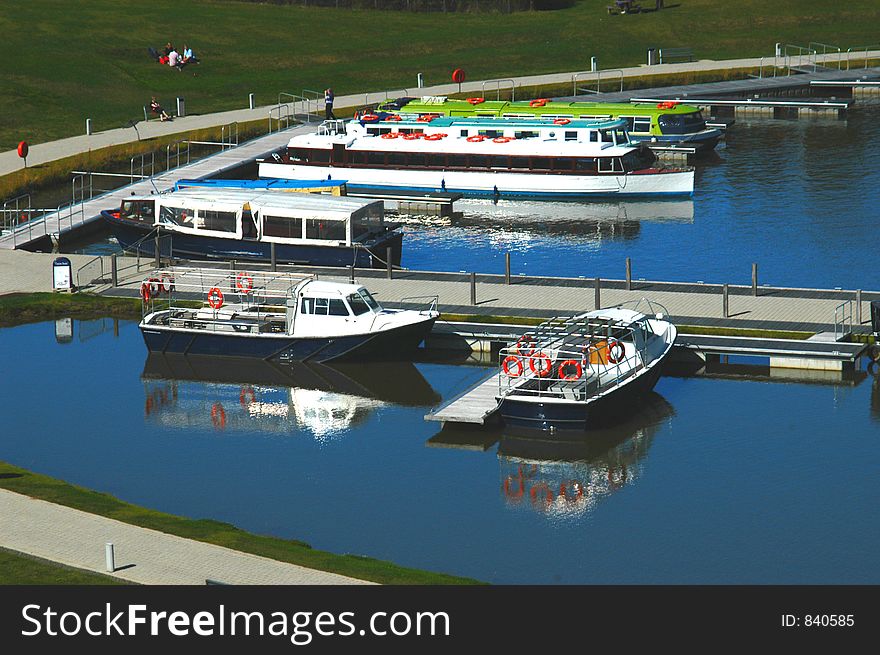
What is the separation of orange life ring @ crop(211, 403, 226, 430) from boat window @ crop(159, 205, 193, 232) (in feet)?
64.8

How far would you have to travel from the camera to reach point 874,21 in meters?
135

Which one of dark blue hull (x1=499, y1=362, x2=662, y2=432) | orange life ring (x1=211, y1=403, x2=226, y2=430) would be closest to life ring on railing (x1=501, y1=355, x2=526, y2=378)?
dark blue hull (x1=499, y1=362, x2=662, y2=432)

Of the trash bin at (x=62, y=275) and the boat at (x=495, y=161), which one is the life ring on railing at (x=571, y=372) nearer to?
the trash bin at (x=62, y=275)

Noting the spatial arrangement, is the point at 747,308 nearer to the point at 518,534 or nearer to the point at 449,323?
the point at 449,323

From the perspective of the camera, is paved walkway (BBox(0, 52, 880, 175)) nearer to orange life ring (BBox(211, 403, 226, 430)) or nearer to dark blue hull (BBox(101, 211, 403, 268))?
dark blue hull (BBox(101, 211, 403, 268))

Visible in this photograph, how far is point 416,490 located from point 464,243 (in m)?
33.3

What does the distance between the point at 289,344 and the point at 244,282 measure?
23.4ft

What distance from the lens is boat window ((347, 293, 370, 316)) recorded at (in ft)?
178

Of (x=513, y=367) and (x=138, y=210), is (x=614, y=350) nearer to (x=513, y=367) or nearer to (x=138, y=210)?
(x=513, y=367)

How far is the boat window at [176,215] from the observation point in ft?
228

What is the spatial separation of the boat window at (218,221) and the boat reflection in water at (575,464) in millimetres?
25497

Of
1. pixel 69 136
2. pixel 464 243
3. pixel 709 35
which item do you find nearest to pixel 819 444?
pixel 464 243

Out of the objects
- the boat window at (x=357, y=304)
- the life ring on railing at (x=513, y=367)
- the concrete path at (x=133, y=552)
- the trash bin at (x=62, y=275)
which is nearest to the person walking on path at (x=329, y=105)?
the trash bin at (x=62, y=275)

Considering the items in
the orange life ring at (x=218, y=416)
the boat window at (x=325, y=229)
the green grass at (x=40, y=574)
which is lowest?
the orange life ring at (x=218, y=416)
